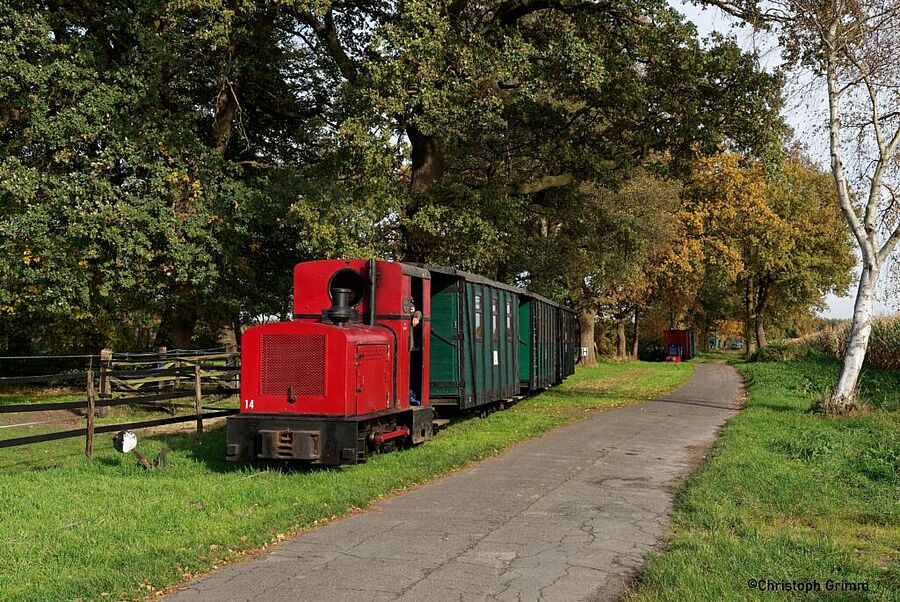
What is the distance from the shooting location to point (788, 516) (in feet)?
26.8

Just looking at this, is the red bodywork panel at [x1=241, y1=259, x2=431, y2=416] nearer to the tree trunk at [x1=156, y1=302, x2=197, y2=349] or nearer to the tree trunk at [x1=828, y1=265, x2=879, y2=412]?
the tree trunk at [x1=828, y1=265, x2=879, y2=412]

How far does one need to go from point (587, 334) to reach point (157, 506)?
38889mm

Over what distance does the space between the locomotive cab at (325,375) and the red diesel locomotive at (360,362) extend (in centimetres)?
1

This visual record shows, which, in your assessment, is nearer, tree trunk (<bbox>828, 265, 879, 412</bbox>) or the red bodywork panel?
the red bodywork panel

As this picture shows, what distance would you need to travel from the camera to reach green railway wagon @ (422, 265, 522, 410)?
14609mm

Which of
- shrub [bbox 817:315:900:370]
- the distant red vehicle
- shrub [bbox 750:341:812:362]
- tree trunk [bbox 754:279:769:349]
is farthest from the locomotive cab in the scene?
the distant red vehicle

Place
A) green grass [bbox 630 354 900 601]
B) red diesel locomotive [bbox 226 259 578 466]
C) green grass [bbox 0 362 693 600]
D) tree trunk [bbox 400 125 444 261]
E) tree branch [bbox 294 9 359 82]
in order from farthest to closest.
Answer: tree branch [bbox 294 9 359 82]
tree trunk [bbox 400 125 444 261]
red diesel locomotive [bbox 226 259 578 466]
green grass [bbox 0 362 693 600]
green grass [bbox 630 354 900 601]

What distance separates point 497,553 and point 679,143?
16.5m

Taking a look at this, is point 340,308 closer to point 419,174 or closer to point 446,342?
Answer: point 446,342

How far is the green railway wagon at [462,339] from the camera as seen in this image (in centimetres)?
1461

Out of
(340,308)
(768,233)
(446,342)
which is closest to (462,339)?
(446,342)

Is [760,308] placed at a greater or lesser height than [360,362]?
greater

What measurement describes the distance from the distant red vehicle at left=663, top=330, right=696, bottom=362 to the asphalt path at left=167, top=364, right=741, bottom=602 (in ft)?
166

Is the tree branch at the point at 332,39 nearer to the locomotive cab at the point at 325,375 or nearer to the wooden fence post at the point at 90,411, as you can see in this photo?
the locomotive cab at the point at 325,375
